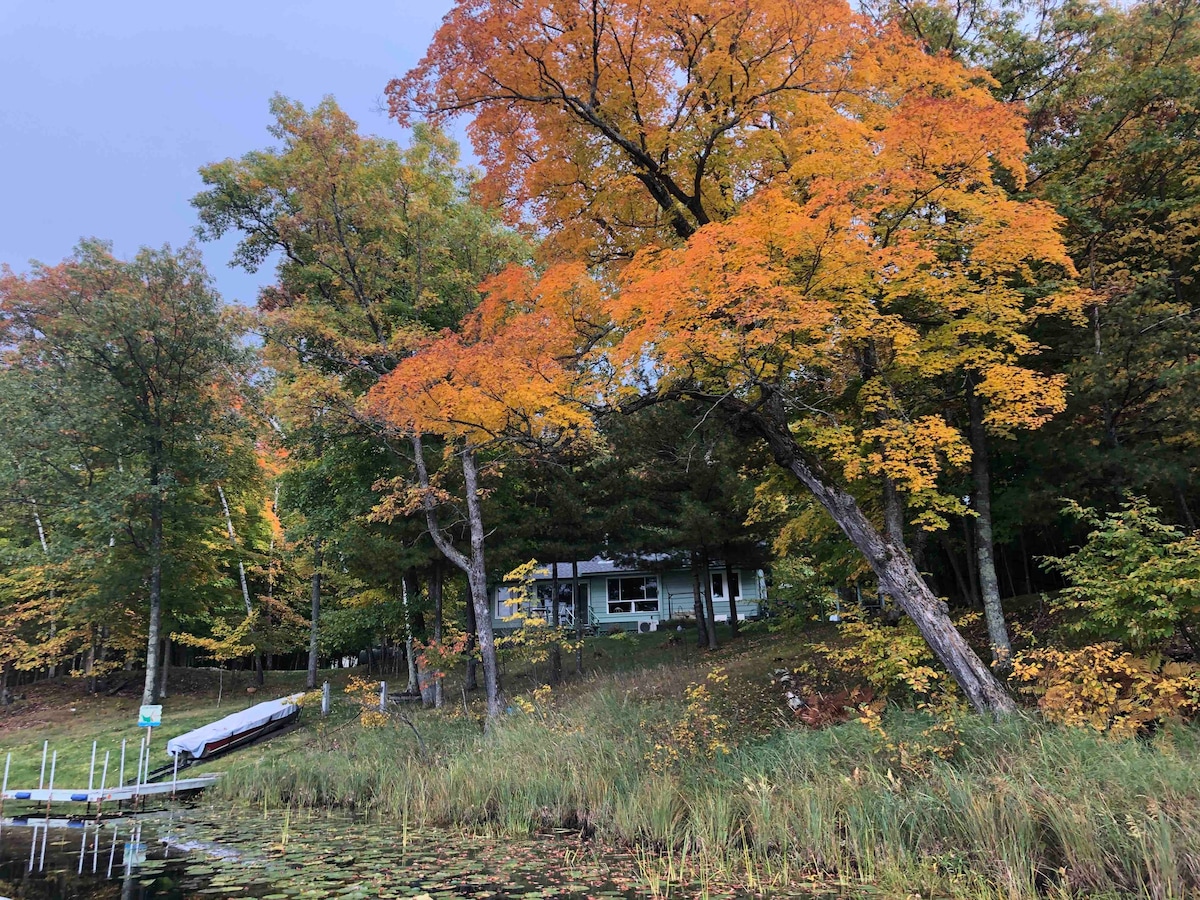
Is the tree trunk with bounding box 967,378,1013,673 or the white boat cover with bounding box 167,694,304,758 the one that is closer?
the tree trunk with bounding box 967,378,1013,673

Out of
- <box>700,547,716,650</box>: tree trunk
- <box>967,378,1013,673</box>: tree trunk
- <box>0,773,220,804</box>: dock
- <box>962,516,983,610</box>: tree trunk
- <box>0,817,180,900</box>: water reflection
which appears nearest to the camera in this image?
<box>0,817,180,900</box>: water reflection

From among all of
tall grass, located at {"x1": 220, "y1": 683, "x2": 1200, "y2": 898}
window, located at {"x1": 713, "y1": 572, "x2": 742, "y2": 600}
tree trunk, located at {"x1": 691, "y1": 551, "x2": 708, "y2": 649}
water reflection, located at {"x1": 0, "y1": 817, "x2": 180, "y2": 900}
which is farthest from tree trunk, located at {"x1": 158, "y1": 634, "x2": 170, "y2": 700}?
window, located at {"x1": 713, "y1": 572, "x2": 742, "y2": 600}

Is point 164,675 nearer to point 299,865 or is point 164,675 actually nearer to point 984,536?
point 299,865

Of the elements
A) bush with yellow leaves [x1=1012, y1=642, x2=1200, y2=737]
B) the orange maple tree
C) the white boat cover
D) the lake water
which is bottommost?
the lake water

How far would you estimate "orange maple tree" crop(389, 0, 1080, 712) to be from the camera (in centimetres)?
780

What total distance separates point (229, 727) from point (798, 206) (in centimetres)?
1537

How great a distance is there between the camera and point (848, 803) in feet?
19.3

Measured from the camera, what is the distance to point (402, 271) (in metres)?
16.1

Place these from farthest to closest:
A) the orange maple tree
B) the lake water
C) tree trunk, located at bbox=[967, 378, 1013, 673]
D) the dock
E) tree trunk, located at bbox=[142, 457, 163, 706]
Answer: tree trunk, located at bbox=[142, 457, 163, 706]
the dock
tree trunk, located at bbox=[967, 378, 1013, 673]
the orange maple tree
the lake water

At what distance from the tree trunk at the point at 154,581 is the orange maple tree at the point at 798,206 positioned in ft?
49.3

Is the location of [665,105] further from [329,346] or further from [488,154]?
[329,346]

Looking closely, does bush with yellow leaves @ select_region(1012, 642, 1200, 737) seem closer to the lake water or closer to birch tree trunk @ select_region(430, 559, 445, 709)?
the lake water

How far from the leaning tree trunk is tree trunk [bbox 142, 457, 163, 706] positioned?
17.2 metres

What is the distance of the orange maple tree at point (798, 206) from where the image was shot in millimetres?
7801
